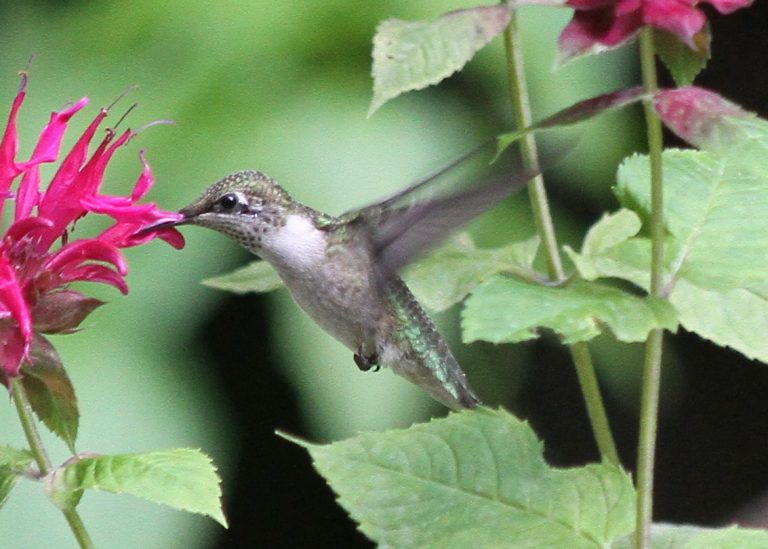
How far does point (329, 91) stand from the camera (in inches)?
58.7

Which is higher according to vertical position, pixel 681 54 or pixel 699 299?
pixel 681 54

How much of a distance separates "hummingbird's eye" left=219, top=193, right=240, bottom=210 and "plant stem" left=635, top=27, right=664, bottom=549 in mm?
281

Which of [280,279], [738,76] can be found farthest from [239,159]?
[738,76]

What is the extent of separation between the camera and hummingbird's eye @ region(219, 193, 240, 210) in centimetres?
81

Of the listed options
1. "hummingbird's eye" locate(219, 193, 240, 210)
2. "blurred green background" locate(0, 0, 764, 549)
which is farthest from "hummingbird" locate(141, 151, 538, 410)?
"blurred green background" locate(0, 0, 764, 549)

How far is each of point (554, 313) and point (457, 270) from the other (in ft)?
0.63

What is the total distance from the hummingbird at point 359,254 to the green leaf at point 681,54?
0.14 m

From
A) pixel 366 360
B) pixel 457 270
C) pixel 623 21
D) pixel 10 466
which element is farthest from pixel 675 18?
pixel 10 466

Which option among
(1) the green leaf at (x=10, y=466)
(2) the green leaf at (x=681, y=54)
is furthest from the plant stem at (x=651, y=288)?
(1) the green leaf at (x=10, y=466)

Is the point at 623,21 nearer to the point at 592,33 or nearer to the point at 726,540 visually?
the point at 592,33

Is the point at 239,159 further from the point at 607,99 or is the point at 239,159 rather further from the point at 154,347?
the point at 607,99

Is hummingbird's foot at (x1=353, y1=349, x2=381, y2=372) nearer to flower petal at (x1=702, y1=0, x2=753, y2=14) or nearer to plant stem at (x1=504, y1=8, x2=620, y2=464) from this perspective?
plant stem at (x1=504, y1=8, x2=620, y2=464)

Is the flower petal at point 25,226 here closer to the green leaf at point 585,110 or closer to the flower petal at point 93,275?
the flower petal at point 93,275

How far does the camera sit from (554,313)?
656 millimetres
